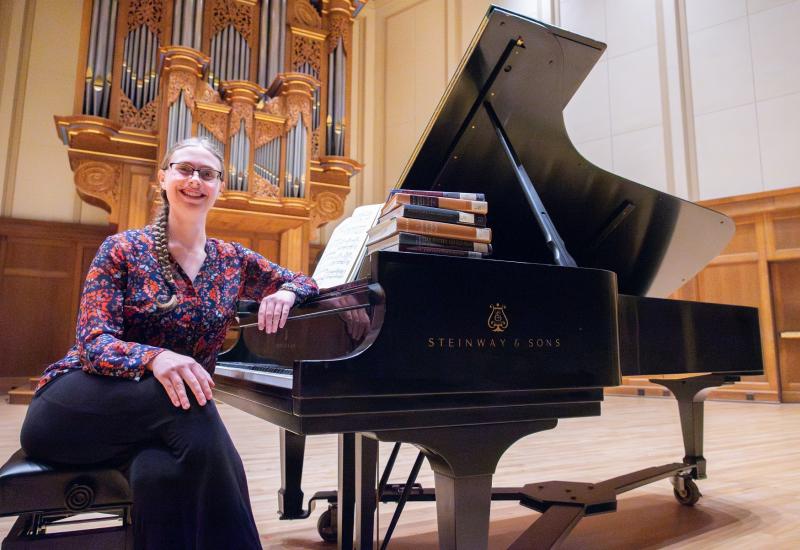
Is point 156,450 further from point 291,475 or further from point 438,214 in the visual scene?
point 291,475

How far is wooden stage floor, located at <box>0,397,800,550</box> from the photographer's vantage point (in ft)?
6.08

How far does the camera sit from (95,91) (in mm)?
6023

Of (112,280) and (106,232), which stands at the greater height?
(106,232)

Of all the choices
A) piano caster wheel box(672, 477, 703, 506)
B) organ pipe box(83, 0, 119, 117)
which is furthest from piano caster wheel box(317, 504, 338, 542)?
organ pipe box(83, 0, 119, 117)

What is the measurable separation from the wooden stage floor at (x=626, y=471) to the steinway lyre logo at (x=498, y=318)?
87 centimetres

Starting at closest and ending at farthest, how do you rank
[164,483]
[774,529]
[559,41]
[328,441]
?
[164,483], [559,41], [774,529], [328,441]

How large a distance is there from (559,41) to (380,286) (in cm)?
97

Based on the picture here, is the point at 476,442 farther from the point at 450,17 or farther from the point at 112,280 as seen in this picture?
the point at 450,17

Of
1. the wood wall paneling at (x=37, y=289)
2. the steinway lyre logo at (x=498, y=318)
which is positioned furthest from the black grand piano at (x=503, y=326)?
the wood wall paneling at (x=37, y=289)

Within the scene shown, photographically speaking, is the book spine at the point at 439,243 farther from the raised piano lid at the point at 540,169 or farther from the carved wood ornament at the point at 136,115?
the carved wood ornament at the point at 136,115

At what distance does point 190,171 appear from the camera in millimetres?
1414

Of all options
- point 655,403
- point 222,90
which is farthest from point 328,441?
point 222,90

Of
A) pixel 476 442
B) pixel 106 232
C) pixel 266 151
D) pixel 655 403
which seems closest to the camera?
pixel 476 442

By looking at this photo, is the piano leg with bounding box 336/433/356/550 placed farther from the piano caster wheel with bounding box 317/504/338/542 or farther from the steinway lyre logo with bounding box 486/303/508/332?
the steinway lyre logo with bounding box 486/303/508/332
